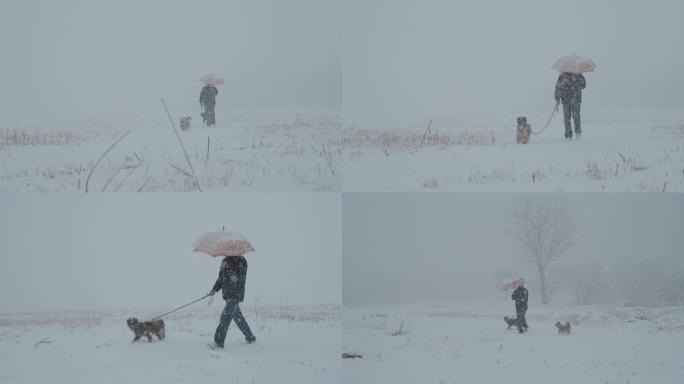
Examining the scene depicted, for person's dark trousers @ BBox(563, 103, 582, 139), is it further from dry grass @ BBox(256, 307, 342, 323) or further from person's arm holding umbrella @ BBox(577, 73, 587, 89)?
dry grass @ BBox(256, 307, 342, 323)

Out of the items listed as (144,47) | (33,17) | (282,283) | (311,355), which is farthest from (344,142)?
(33,17)

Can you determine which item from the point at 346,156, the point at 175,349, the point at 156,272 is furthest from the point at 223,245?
the point at 346,156

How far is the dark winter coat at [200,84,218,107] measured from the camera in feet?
32.3

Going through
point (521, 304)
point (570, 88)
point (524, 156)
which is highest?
point (570, 88)

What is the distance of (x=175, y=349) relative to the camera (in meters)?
7.99

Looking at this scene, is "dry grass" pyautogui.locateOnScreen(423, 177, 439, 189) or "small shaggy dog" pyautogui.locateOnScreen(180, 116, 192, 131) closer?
"dry grass" pyautogui.locateOnScreen(423, 177, 439, 189)

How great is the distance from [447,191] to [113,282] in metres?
Answer: 4.64

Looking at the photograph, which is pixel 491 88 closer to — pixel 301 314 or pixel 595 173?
pixel 595 173

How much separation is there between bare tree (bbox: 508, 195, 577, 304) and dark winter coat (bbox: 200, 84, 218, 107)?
15.0ft

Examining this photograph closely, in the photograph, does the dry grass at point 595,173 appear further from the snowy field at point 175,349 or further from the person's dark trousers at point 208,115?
the person's dark trousers at point 208,115

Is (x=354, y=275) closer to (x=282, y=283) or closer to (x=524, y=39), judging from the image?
(x=282, y=283)

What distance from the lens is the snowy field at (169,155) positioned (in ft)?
28.5

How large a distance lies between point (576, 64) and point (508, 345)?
3.85m

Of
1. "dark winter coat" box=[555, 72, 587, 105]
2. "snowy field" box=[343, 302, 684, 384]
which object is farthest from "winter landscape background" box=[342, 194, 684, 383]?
"dark winter coat" box=[555, 72, 587, 105]
